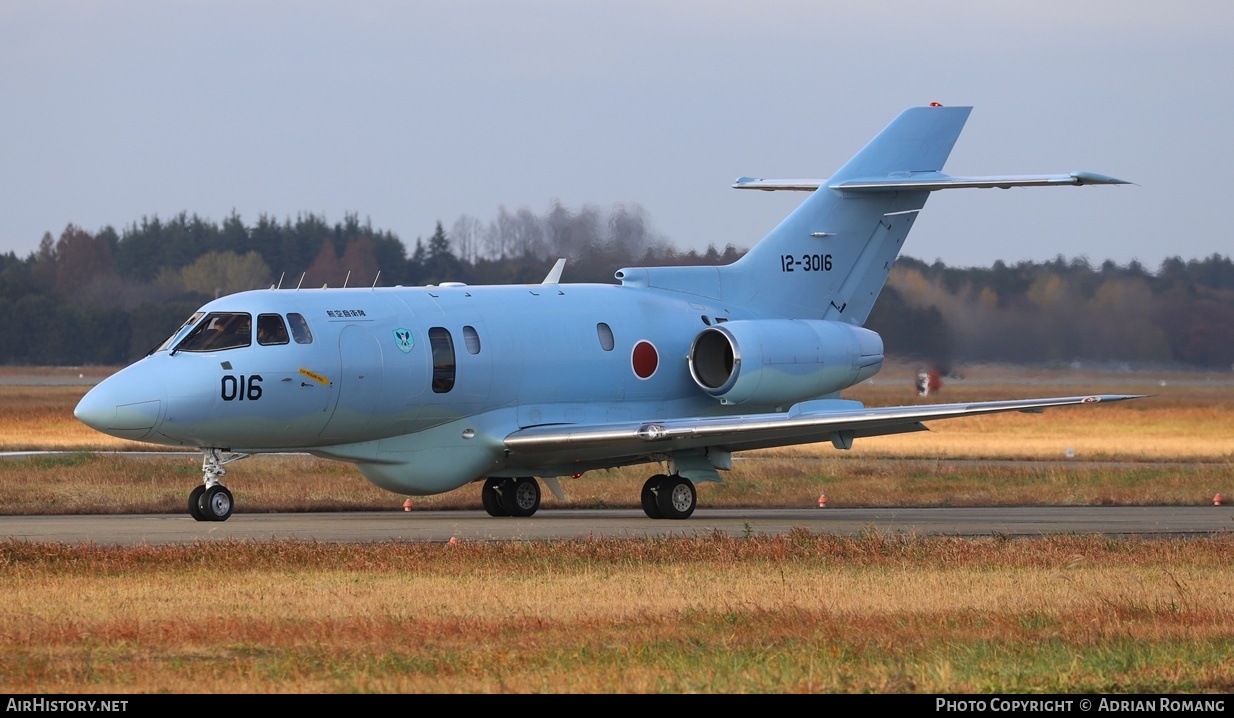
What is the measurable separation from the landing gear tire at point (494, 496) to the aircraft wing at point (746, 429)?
140 cm

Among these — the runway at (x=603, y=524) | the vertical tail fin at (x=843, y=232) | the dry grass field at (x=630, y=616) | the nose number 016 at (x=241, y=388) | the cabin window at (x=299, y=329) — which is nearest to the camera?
the dry grass field at (x=630, y=616)

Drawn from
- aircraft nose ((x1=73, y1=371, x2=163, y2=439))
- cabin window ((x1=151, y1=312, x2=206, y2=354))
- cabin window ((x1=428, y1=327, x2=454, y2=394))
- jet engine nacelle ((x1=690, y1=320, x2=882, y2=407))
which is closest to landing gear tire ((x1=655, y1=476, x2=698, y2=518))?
jet engine nacelle ((x1=690, y1=320, x2=882, y2=407))

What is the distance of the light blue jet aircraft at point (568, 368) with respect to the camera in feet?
67.1

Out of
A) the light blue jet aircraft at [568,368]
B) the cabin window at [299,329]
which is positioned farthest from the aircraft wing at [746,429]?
the cabin window at [299,329]

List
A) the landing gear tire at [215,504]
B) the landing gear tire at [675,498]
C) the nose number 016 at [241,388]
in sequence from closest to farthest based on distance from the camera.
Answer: the nose number 016 at [241,388] < the landing gear tire at [215,504] < the landing gear tire at [675,498]

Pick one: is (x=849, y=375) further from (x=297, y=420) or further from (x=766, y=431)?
(x=297, y=420)

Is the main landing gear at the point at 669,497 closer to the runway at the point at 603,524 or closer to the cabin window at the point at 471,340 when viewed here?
the runway at the point at 603,524

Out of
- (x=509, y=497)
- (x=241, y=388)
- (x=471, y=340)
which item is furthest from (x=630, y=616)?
(x=509, y=497)

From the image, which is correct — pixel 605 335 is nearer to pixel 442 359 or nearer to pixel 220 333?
pixel 442 359

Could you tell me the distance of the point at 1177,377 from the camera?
4034 cm

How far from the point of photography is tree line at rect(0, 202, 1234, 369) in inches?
1390

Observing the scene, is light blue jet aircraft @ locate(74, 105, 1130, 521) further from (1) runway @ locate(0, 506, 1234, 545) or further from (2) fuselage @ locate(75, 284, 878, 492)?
(1) runway @ locate(0, 506, 1234, 545)

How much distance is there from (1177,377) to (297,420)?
25.9 m
